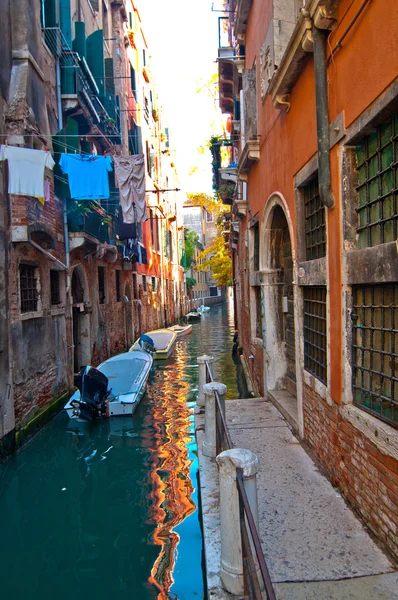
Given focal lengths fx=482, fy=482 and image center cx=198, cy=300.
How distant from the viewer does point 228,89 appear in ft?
47.8

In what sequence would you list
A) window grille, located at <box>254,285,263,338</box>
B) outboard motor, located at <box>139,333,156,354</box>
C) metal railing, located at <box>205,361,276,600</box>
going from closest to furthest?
metal railing, located at <box>205,361,276,600</box> → window grille, located at <box>254,285,263,338</box> → outboard motor, located at <box>139,333,156,354</box>

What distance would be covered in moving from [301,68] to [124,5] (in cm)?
1679

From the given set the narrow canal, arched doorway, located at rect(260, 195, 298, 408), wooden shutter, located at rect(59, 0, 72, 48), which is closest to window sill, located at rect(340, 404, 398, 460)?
the narrow canal

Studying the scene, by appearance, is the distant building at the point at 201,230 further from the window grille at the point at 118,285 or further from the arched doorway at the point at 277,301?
the arched doorway at the point at 277,301

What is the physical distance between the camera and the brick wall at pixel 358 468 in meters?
3.14

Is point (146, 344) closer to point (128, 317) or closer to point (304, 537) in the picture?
point (128, 317)

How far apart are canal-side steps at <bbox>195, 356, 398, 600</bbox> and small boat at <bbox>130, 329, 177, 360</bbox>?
10.9m

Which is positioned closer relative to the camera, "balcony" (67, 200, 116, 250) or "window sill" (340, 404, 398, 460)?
"window sill" (340, 404, 398, 460)

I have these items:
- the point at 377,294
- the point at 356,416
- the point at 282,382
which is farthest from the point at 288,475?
the point at 282,382

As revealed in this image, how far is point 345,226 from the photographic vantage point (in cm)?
387

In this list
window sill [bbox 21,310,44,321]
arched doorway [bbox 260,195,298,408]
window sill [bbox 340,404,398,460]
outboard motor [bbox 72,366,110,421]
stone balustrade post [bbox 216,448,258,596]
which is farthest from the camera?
outboard motor [bbox 72,366,110,421]

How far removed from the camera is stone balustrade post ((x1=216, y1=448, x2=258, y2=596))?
287 centimetres

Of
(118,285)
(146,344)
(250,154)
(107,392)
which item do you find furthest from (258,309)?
(118,285)

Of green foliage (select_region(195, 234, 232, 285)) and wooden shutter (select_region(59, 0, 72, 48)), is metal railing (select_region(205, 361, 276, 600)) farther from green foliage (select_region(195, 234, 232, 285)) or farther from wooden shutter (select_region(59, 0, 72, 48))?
green foliage (select_region(195, 234, 232, 285))
